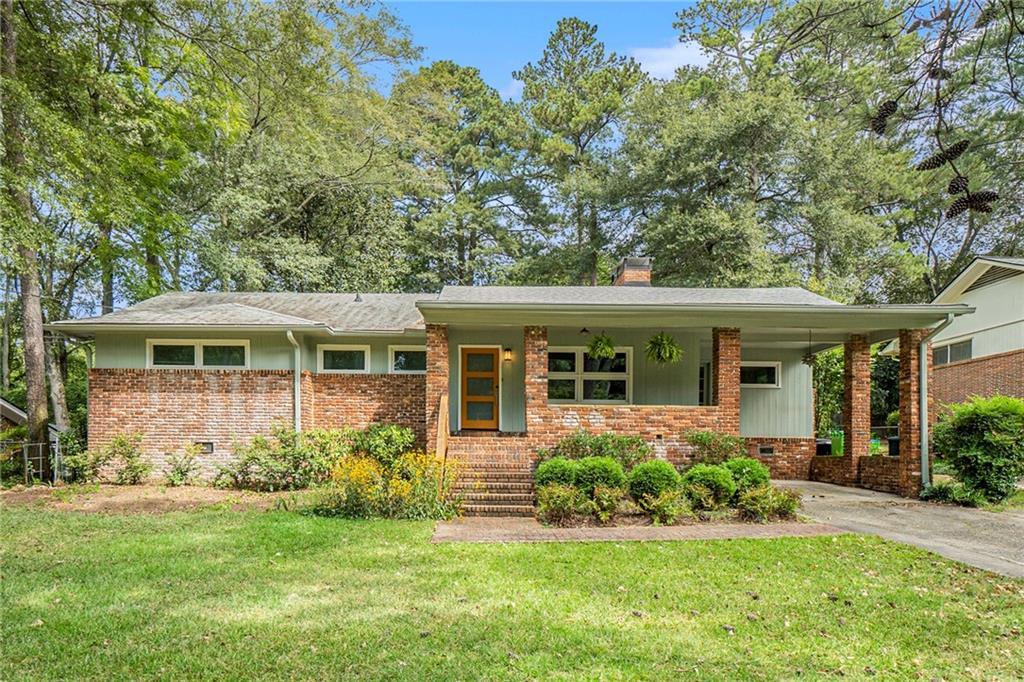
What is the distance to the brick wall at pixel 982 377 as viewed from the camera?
48.3ft

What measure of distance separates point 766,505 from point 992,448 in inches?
173

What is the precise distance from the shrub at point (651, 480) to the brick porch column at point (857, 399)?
5.05 m

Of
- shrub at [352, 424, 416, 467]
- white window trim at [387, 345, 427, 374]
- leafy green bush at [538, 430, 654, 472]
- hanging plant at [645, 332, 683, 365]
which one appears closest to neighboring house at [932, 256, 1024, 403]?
hanging plant at [645, 332, 683, 365]

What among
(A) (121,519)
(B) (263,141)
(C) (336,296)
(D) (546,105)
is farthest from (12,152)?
(D) (546,105)

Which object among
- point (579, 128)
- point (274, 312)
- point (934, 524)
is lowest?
point (934, 524)

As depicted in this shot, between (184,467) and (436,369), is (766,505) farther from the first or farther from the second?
(184,467)

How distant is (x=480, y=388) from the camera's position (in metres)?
12.3

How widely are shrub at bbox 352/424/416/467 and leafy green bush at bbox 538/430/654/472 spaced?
3.13 metres

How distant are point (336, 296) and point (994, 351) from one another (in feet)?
58.4

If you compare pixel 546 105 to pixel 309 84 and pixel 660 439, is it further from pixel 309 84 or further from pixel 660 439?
pixel 660 439

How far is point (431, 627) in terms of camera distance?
424 cm

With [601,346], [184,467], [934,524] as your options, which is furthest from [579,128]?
[934,524]

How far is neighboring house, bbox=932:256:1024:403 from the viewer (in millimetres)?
14789

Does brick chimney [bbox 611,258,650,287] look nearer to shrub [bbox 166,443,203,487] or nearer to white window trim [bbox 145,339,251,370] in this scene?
white window trim [bbox 145,339,251,370]
